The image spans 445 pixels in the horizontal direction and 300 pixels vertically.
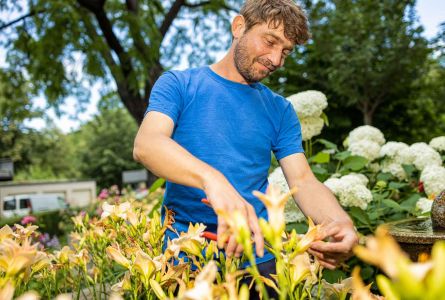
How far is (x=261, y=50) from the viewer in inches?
64.7

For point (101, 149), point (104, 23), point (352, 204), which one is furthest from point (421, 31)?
point (101, 149)

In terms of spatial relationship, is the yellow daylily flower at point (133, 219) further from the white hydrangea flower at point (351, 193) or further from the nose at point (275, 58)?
the white hydrangea flower at point (351, 193)

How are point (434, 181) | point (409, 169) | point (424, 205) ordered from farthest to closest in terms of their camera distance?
point (409, 169) → point (434, 181) → point (424, 205)

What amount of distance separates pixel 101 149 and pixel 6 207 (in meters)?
19.3

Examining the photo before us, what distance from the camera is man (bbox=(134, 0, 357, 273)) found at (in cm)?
157

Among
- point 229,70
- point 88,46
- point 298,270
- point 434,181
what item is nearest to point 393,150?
point 434,181

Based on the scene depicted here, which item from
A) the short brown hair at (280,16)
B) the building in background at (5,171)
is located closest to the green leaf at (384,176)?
the short brown hair at (280,16)

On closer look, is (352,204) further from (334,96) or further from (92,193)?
(92,193)

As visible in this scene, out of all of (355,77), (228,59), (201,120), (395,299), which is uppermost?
(355,77)

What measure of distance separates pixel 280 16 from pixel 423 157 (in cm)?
222

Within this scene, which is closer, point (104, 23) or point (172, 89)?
point (172, 89)

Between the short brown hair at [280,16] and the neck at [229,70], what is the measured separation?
157 millimetres

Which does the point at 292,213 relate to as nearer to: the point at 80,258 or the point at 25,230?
the point at 80,258

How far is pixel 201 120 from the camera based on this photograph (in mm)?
1661
